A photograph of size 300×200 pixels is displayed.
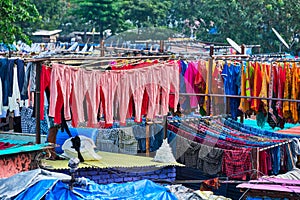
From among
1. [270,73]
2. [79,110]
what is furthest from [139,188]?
[270,73]

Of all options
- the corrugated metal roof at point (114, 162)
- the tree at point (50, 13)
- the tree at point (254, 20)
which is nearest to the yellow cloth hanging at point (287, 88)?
the corrugated metal roof at point (114, 162)

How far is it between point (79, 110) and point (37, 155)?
105 cm

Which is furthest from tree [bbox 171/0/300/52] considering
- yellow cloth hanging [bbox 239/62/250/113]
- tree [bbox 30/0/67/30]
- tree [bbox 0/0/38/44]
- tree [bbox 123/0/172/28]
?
tree [bbox 0/0/38/44]

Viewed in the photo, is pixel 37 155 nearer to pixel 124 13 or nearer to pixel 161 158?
pixel 161 158

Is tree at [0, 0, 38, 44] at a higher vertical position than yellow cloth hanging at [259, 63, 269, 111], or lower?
higher

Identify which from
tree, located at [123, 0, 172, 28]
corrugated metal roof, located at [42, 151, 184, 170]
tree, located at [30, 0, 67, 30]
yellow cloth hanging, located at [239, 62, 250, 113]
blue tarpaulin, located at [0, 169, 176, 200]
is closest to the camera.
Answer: blue tarpaulin, located at [0, 169, 176, 200]

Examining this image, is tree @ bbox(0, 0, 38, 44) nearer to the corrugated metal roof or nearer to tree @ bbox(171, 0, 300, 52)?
the corrugated metal roof

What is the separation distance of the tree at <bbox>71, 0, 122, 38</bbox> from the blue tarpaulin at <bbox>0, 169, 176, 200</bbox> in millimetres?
27473

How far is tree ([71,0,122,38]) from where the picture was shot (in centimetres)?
3406

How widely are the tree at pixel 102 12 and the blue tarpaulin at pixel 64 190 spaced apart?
27.5 meters

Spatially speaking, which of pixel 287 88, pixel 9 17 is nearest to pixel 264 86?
pixel 287 88

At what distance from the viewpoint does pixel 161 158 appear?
10.6 metres

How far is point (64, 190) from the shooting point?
6.82 metres

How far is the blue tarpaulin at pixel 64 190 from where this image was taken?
22.2ft
